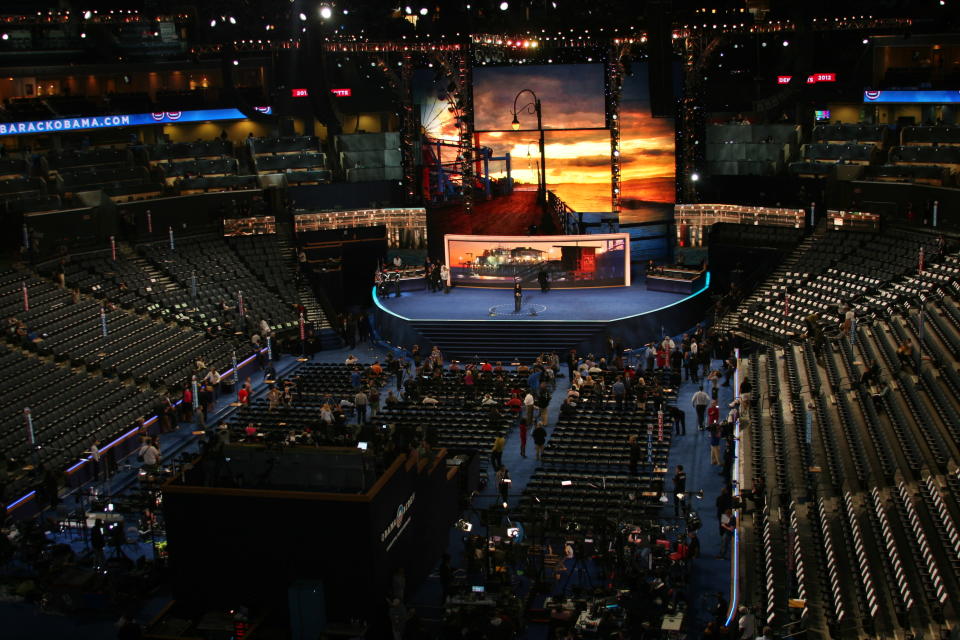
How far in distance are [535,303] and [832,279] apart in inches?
415

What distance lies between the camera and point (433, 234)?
164 feet

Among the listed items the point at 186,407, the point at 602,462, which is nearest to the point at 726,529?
the point at 602,462

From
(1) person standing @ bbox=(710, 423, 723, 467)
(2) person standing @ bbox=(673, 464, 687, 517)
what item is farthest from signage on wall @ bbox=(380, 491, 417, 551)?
(1) person standing @ bbox=(710, 423, 723, 467)

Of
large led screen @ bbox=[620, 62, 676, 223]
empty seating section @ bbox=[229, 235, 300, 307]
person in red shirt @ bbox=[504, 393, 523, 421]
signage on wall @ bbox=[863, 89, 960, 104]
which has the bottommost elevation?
person in red shirt @ bbox=[504, 393, 523, 421]

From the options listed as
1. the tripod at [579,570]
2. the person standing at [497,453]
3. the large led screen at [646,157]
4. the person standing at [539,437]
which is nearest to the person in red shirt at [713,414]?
the person standing at [539,437]

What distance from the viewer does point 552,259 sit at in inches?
1832

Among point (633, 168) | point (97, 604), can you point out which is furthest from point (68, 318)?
point (633, 168)

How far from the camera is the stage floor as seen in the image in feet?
137

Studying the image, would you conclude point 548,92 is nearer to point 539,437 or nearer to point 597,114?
point 597,114

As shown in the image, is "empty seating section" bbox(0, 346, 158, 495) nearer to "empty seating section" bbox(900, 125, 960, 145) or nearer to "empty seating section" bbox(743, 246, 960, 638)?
"empty seating section" bbox(743, 246, 960, 638)

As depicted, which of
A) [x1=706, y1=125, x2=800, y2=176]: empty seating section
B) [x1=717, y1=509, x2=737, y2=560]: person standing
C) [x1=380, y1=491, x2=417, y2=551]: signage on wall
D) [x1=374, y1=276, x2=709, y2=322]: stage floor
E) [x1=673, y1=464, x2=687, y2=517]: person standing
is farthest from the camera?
[x1=706, y1=125, x2=800, y2=176]: empty seating section

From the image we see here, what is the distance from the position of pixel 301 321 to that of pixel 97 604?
65.0 ft

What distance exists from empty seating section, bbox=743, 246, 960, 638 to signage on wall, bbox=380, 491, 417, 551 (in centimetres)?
627

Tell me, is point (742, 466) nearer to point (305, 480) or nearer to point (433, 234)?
point (305, 480)
